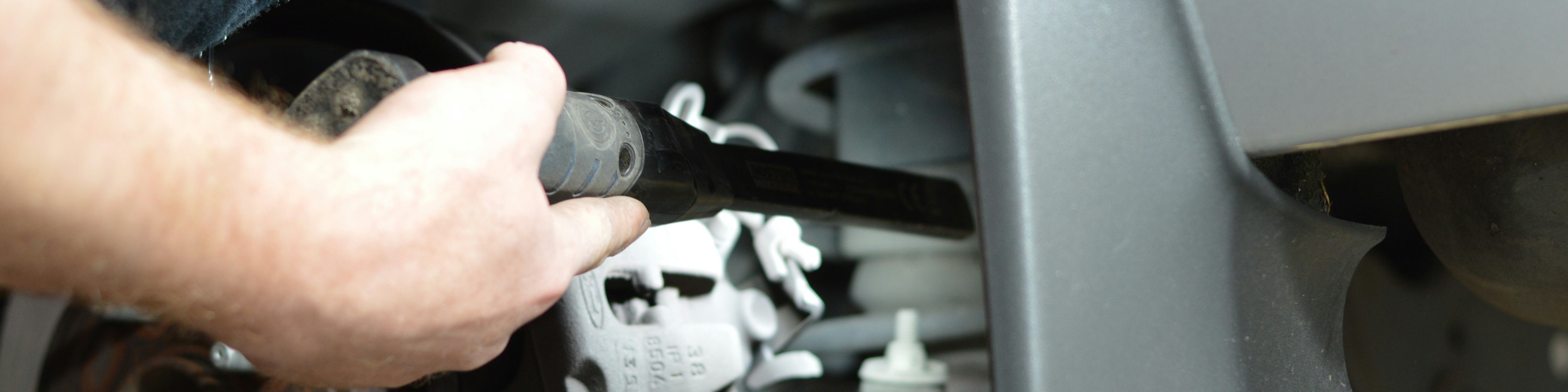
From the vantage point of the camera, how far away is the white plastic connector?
0.82 metres

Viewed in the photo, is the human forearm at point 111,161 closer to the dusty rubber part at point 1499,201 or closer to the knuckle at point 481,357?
the knuckle at point 481,357

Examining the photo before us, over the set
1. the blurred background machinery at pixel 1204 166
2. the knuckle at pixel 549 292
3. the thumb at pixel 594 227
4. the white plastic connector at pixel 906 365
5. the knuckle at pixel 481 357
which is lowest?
the white plastic connector at pixel 906 365

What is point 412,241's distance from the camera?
11.2 inches

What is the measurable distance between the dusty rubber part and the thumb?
0.44 meters

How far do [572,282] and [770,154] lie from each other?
0.15 metres

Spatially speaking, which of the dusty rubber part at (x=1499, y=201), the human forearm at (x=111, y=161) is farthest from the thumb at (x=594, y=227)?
the dusty rubber part at (x=1499, y=201)

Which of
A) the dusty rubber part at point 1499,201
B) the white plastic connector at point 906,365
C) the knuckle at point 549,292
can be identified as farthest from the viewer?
the white plastic connector at point 906,365

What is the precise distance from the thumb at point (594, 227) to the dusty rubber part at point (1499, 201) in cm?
44

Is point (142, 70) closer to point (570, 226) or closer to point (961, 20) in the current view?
point (570, 226)

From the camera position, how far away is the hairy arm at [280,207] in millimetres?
228

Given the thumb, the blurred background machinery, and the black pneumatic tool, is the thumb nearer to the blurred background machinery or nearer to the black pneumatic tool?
the black pneumatic tool

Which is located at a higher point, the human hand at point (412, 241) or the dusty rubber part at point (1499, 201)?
the dusty rubber part at point (1499, 201)

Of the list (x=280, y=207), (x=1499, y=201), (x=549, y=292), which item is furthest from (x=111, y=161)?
(x=1499, y=201)

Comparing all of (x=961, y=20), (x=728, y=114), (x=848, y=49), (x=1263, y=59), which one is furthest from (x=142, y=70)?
(x=728, y=114)
